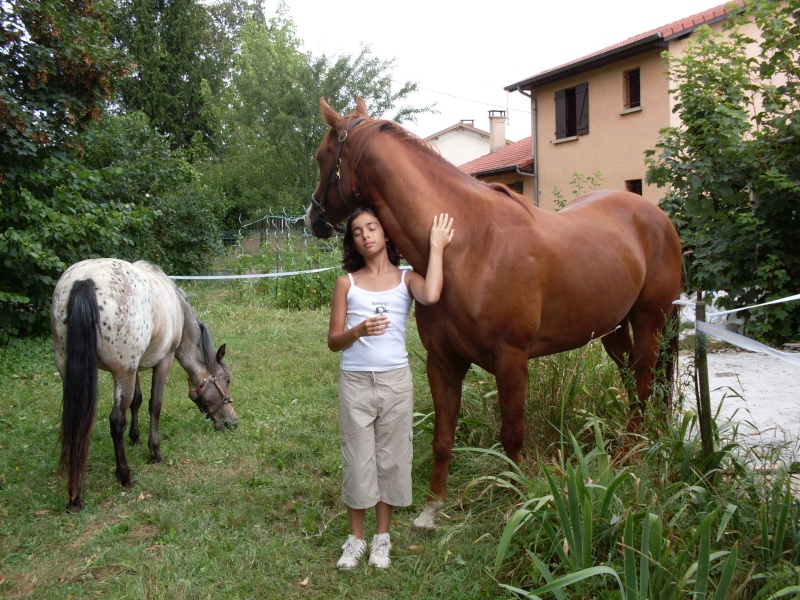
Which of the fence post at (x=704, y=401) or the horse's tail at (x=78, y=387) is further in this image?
the horse's tail at (x=78, y=387)

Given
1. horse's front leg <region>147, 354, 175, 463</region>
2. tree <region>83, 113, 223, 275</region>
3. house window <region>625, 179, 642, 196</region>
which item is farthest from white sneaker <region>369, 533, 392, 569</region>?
house window <region>625, 179, 642, 196</region>

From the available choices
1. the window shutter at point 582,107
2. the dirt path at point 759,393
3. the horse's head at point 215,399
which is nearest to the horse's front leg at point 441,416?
the dirt path at point 759,393

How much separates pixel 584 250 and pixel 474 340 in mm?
915

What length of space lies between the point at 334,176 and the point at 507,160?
21.6 metres

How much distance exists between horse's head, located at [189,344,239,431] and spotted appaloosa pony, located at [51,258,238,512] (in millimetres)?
452

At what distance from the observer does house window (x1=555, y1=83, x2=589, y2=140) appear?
64.2ft

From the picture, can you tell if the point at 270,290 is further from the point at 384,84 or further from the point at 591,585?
the point at 384,84

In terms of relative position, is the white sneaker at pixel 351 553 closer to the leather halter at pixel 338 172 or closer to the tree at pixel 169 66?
the leather halter at pixel 338 172

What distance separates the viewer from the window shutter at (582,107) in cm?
1938

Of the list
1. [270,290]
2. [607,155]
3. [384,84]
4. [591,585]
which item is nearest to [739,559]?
[591,585]

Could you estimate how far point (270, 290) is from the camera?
41.6 ft

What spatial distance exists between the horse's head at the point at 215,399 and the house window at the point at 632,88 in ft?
53.7

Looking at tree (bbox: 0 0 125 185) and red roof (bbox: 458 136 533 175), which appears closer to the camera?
tree (bbox: 0 0 125 185)

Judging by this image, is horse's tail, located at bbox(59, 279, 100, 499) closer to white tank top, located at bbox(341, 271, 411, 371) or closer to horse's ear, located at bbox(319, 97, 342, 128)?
white tank top, located at bbox(341, 271, 411, 371)
